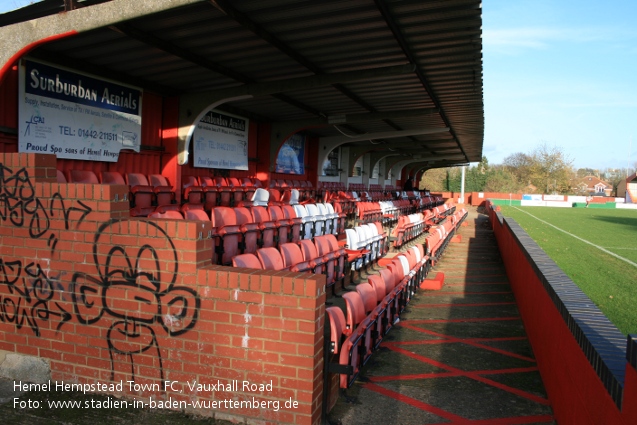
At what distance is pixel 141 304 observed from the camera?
148 inches

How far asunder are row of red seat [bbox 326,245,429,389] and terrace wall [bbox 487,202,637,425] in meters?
1.60

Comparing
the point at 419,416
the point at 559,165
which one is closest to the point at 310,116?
the point at 419,416

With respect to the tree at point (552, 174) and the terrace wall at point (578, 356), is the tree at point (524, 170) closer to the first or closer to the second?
the tree at point (552, 174)

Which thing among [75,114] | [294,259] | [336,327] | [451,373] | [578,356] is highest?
[75,114]

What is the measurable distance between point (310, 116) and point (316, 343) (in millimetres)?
15273

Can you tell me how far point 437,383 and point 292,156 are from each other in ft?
56.4

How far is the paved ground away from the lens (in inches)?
142

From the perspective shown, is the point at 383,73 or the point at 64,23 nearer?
the point at 64,23


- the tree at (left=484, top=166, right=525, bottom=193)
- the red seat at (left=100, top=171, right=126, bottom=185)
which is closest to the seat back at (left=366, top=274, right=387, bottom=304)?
the red seat at (left=100, top=171, right=126, bottom=185)

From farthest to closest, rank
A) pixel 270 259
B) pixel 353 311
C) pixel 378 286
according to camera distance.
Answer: pixel 270 259, pixel 378 286, pixel 353 311

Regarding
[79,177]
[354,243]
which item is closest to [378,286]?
[354,243]

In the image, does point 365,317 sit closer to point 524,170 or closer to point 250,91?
point 250,91

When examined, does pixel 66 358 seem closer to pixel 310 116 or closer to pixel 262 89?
pixel 262 89

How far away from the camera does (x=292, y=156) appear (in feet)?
69.1
